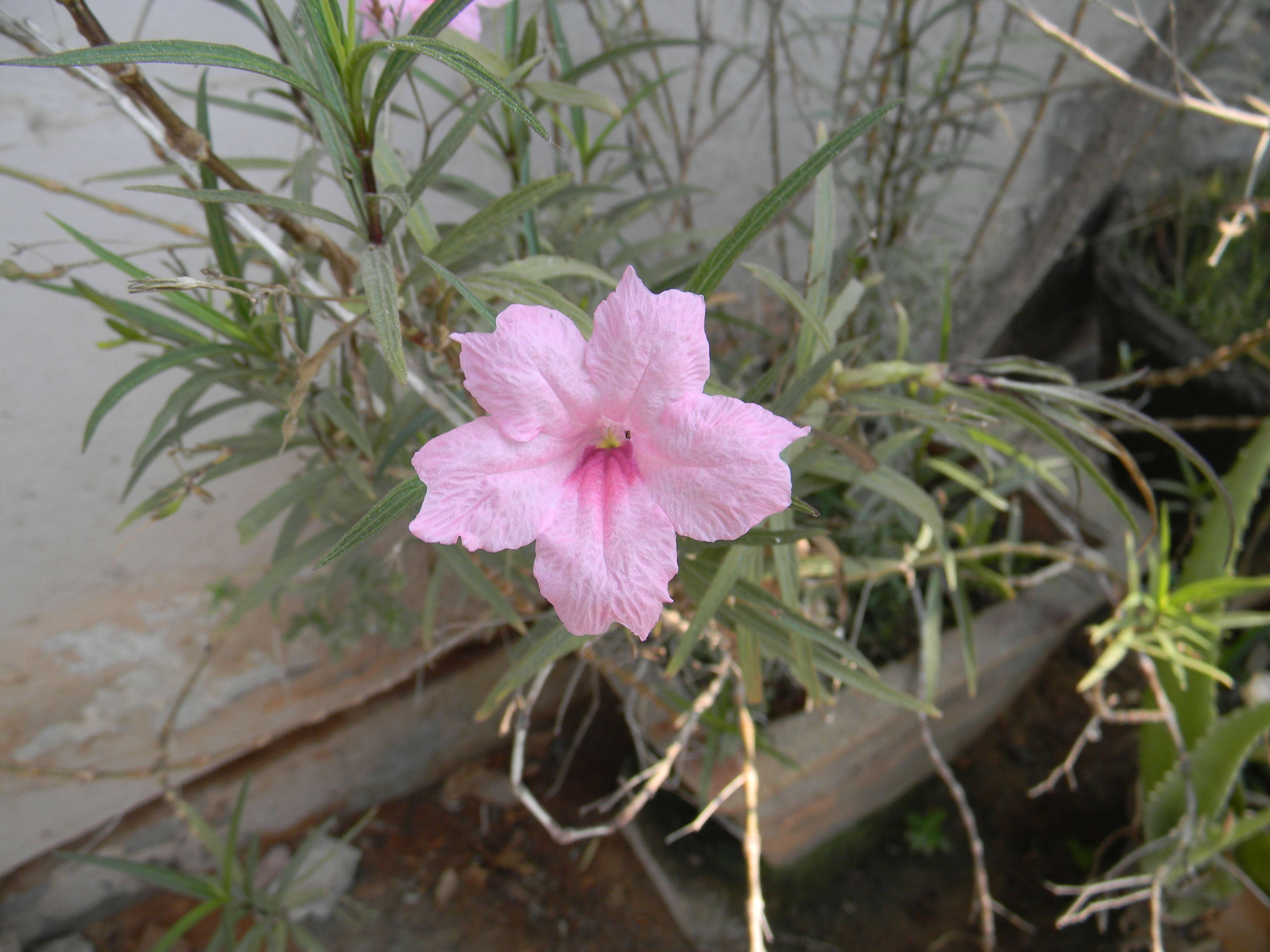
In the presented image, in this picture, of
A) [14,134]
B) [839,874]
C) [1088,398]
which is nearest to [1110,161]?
[1088,398]

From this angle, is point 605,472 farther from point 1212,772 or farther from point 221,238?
point 1212,772

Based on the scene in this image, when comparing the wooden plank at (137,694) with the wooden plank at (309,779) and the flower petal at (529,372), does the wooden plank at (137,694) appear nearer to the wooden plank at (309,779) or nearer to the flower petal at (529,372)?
the wooden plank at (309,779)

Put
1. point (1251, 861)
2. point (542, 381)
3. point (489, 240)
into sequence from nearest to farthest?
point (542, 381)
point (489, 240)
point (1251, 861)

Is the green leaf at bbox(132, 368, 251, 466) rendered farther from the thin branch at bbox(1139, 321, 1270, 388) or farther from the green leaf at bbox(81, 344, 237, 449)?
the thin branch at bbox(1139, 321, 1270, 388)

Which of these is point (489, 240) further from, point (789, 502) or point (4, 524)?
point (4, 524)

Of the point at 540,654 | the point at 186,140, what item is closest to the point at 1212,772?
the point at 540,654

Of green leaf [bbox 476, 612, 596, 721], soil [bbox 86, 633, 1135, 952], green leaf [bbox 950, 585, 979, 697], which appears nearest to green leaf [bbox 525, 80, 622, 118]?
green leaf [bbox 476, 612, 596, 721]

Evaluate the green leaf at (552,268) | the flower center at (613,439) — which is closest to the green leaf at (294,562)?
the green leaf at (552,268)
